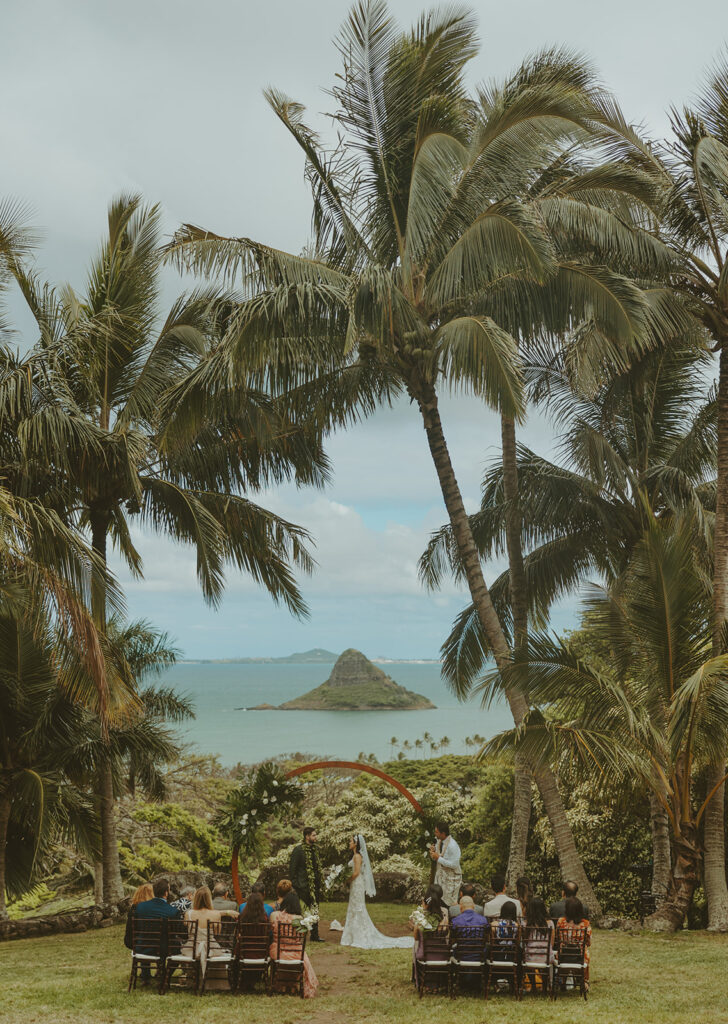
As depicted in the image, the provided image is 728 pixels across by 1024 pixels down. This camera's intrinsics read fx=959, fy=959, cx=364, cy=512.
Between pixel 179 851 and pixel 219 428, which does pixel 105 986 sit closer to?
pixel 219 428

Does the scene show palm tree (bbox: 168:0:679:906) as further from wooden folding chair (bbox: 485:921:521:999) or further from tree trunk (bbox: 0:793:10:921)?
tree trunk (bbox: 0:793:10:921)

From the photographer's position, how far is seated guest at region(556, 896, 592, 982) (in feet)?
29.5

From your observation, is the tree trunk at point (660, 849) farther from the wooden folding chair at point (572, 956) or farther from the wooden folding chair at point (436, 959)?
the wooden folding chair at point (436, 959)

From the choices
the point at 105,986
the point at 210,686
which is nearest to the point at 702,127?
the point at 105,986

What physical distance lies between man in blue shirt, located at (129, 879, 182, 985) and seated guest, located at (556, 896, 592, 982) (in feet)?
12.2

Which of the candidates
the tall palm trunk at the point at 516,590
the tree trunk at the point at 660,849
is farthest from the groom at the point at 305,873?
the tree trunk at the point at 660,849

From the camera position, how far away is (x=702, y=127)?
13359mm

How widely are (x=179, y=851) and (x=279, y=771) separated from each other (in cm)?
688

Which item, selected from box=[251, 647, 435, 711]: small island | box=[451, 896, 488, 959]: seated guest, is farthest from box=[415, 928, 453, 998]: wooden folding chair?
box=[251, 647, 435, 711]: small island

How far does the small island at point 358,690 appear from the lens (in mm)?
105500

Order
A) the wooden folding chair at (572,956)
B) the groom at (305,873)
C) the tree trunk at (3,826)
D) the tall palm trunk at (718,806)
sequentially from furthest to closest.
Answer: the tree trunk at (3,826) → the tall palm trunk at (718,806) → the groom at (305,873) → the wooden folding chair at (572,956)

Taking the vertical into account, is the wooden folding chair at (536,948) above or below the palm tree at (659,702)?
below

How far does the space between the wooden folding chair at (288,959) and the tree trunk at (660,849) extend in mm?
6895

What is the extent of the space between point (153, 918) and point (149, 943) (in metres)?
0.23
